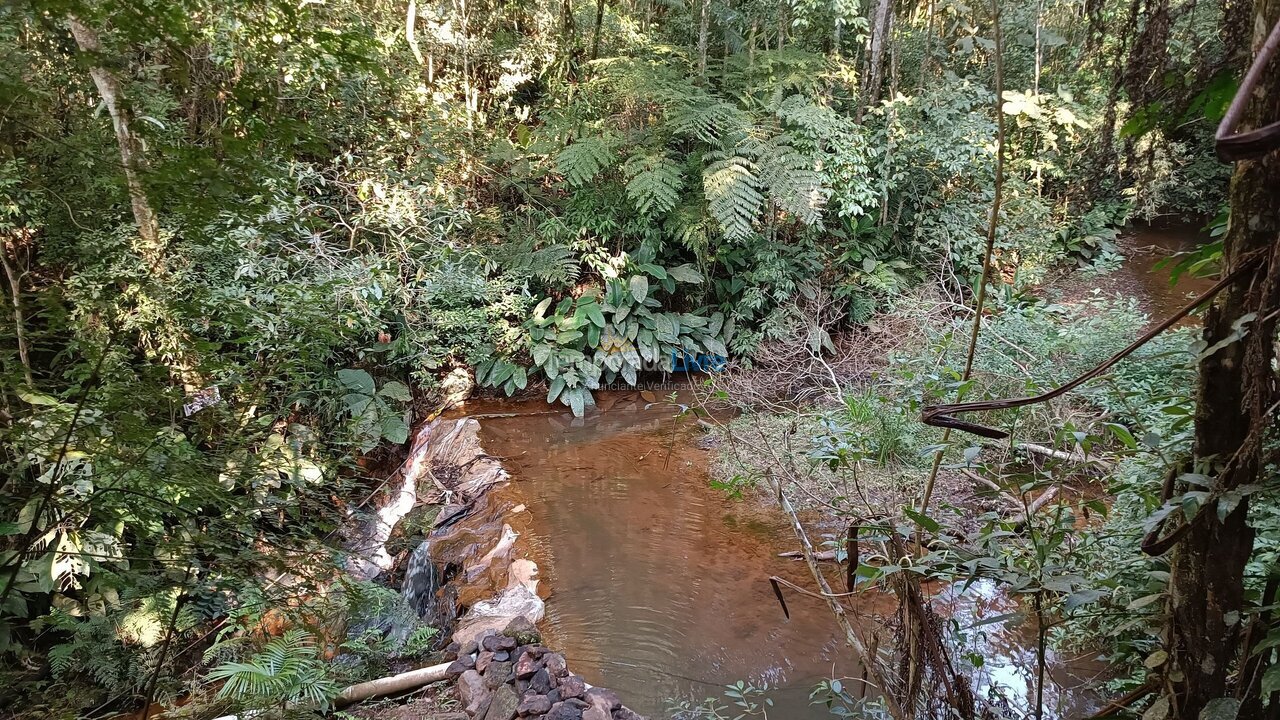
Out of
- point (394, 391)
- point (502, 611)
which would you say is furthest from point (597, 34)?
point (502, 611)

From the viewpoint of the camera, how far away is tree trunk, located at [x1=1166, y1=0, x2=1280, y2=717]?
78 centimetres

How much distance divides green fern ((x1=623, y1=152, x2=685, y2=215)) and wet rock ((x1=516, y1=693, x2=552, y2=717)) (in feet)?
14.1

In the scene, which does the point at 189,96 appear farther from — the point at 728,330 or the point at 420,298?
the point at 728,330

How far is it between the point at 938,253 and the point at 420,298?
17.8 ft

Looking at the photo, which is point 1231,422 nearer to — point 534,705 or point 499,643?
point 534,705

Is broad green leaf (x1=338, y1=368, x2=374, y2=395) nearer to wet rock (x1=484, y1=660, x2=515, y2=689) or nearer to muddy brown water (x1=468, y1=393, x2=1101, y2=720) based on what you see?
muddy brown water (x1=468, y1=393, x2=1101, y2=720)

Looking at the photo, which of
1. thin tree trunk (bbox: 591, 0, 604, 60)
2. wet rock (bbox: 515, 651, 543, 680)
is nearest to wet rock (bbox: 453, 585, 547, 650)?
wet rock (bbox: 515, 651, 543, 680)

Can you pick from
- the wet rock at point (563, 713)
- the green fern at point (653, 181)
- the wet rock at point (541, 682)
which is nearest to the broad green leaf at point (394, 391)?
the green fern at point (653, 181)

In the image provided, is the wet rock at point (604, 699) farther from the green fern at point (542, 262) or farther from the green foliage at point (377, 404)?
the green fern at point (542, 262)

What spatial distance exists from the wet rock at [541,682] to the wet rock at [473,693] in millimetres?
244

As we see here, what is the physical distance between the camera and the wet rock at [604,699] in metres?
2.84

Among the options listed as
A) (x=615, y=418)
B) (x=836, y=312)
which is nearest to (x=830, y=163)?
(x=836, y=312)

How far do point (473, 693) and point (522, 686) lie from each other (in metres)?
0.26

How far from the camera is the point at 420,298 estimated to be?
5.46 metres
